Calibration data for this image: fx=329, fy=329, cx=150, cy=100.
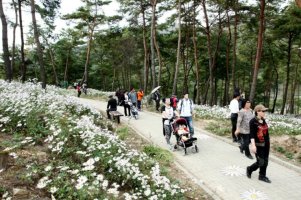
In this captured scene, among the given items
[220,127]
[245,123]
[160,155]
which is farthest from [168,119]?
[220,127]

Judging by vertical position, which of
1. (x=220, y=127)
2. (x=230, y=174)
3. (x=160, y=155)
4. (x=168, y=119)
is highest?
(x=168, y=119)

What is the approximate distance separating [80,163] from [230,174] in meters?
4.20

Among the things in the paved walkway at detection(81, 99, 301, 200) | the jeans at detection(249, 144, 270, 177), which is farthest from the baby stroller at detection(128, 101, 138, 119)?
the jeans at detection(249, 144, 270, 177)

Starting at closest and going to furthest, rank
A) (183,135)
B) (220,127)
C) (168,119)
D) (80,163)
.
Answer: (80,163) < (183,135) < (168,119) < (220,127)

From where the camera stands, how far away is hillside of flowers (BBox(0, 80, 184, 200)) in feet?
20.7

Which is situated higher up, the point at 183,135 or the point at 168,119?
the point at 168,119

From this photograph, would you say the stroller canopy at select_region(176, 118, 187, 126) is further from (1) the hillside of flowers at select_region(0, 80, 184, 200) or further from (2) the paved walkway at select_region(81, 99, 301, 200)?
(1) the hillside of flowers at select_region(0, 80, 184, 200)

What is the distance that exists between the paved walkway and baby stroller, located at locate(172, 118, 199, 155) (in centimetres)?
33

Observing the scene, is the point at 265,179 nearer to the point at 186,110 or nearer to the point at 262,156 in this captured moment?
the point at 262,156

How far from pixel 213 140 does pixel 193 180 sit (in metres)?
5.16

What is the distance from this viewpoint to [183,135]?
38.3ft

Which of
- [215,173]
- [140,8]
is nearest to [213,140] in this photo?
[215,173]

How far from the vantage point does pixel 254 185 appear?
841cm

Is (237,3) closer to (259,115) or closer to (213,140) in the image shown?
(213,140)
